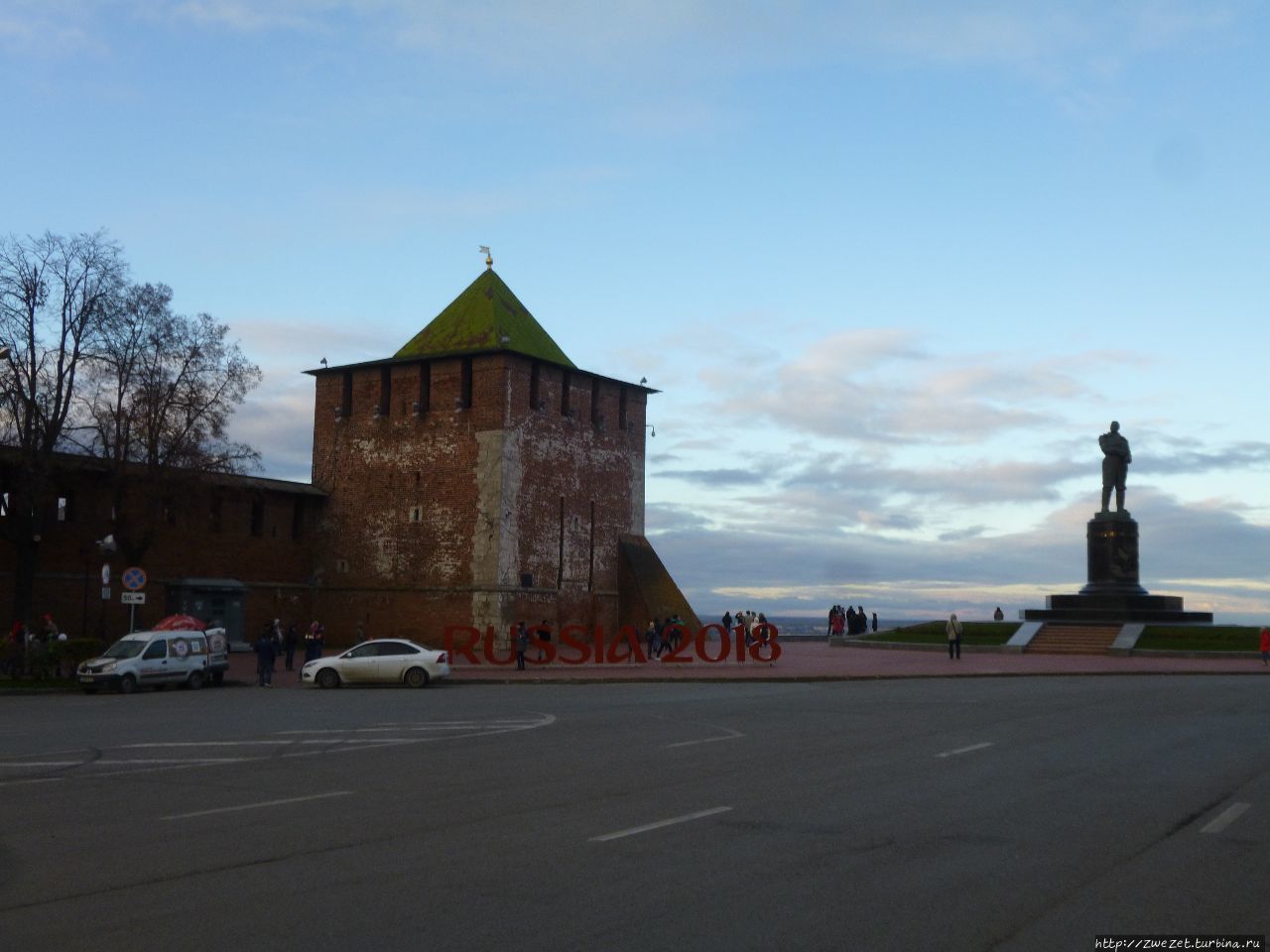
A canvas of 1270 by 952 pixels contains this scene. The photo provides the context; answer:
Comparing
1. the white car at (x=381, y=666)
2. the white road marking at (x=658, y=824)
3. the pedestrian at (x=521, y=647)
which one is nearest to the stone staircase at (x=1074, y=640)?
the pedestrian at (x=521, y=647)

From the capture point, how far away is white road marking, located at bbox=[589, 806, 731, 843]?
368 inches

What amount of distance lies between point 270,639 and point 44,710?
875cm

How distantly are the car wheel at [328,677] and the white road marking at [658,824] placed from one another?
22.2 meters

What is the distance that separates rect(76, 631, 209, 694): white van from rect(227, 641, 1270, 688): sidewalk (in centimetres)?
211

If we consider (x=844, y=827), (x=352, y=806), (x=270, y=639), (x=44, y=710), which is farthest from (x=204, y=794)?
(x=270, y=639)

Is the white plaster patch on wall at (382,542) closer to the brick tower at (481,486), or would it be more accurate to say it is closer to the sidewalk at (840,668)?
the brick tower at (481,486)

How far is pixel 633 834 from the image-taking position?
9.49 m

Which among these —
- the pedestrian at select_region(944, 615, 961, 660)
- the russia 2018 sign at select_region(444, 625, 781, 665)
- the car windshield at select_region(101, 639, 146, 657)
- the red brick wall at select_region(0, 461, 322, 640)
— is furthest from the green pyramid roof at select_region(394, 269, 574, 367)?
the car windshield at select_region(101, 639, 146, 657)

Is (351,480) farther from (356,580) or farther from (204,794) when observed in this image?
(204,794)

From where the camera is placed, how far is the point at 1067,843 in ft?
30.2

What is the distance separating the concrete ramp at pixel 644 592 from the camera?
A: 51.7 metres

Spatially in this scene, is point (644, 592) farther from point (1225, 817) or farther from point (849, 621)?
point (1225, 817)

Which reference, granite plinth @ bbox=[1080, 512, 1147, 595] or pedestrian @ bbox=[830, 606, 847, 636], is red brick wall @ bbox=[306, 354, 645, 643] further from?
granite plinth @ bbox=[1080, 512, 1147, 595]

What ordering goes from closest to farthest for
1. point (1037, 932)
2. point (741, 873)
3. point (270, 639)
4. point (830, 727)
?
point (1037, 932) < point (741, 873) < point (830, 727) < point (270, 639)
